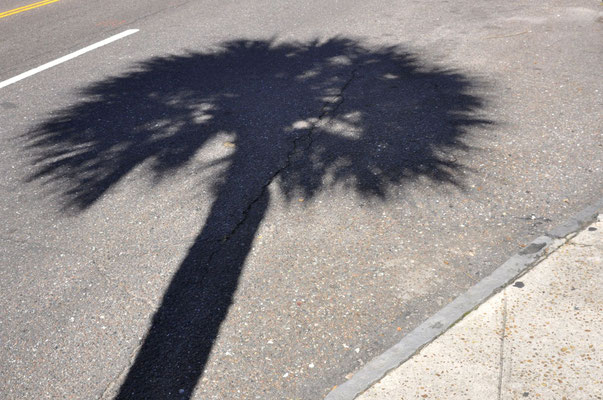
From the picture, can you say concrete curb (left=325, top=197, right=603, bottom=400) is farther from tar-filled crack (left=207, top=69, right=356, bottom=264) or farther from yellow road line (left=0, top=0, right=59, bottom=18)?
yellow road line (left=0, top=0, right=59, bottom=18)

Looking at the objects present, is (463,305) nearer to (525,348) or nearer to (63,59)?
(525,348)

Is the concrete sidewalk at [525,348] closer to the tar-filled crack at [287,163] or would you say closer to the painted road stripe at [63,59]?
the tar-filled crack at [287,163]

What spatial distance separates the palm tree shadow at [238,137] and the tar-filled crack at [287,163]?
2 centimetres

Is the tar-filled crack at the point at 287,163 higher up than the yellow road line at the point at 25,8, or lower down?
lower down

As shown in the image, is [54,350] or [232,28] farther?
[232,28]

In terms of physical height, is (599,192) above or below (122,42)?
below

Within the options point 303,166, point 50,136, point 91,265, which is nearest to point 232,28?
point 50,136

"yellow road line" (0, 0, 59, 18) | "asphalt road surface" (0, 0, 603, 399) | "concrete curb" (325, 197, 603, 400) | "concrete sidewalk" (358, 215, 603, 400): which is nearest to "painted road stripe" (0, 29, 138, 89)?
"asphalt road surface" (0, 0, 603, 399)

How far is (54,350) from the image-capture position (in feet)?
12.1

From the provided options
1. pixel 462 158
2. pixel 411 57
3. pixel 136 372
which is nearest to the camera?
pixel 136 372

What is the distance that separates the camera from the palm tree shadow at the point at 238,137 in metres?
3.96

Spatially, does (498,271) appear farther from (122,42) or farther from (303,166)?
(122,42)

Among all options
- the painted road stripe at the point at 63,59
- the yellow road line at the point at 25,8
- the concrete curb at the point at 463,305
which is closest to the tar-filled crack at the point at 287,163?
the concrete curb at the point at 463,305

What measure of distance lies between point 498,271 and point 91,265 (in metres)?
2.85
